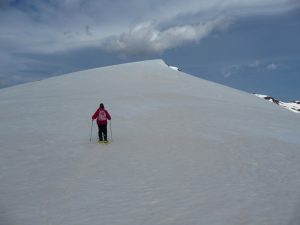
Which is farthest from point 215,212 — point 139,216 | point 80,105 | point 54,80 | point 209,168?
point 54,80

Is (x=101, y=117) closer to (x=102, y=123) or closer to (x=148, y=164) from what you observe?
(x=102, y=123)

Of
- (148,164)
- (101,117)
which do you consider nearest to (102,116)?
(101,117)

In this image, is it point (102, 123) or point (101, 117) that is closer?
point (102, 123)

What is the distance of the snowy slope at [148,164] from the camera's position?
29.4ft

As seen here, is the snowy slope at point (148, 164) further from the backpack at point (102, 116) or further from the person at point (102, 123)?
the backpack at point (102, 116)

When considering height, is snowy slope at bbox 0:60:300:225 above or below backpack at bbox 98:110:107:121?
below

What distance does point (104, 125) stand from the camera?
1634 cm

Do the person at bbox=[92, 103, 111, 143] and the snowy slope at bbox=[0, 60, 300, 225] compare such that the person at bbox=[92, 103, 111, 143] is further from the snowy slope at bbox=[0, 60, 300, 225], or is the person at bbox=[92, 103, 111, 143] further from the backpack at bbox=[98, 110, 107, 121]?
the snowy slope at bbox=[0, 60, 300, 225]

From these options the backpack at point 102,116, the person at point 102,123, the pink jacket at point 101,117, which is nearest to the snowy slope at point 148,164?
the person at point 102,123

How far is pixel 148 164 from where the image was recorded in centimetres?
1315

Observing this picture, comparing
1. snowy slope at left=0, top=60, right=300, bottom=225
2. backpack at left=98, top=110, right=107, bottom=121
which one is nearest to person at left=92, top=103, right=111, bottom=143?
backpack at left=98, top=110, right=107, bottom=121

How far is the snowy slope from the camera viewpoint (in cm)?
897

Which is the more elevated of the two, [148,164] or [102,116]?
[102,116]

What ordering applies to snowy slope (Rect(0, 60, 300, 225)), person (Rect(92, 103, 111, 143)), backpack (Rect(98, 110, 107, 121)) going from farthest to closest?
1. backpack (Rect(98, 110, 107, 121))
2. person (Rect(92, 103, 111, 143))
3. snowy slope (Rect(0, 60, 300, 225))
